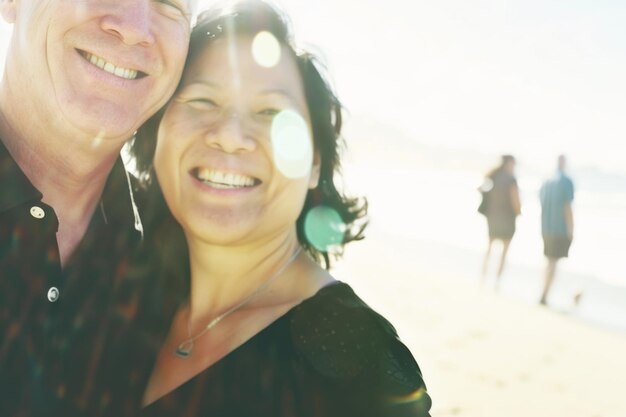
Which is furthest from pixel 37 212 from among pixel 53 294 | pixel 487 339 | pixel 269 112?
pixel 487 339

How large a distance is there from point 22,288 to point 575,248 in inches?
642

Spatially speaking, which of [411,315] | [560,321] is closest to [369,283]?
[411,315]

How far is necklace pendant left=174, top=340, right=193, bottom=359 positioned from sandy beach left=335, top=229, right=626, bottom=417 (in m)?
3.42

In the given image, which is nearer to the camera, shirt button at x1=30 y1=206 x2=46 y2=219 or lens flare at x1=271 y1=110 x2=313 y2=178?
shirt button at x1=30 y1=206 x2=46 y2=219

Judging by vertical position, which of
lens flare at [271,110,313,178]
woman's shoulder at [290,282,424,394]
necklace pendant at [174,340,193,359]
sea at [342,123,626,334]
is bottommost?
sea at [342,123,626,334]

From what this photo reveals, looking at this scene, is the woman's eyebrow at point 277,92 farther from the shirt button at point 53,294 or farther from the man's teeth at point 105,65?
the shirt button at point 53,294

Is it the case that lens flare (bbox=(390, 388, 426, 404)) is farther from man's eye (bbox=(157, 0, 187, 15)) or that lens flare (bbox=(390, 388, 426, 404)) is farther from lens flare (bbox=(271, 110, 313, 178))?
man's eye (bbox=(157, 0, 187, 15))

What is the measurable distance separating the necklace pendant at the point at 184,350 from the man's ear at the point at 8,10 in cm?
165

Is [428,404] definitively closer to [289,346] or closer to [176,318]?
[289,346]

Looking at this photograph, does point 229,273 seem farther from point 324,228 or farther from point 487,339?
point 487,339

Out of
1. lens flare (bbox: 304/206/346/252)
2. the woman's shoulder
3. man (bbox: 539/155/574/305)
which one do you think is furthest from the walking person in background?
the woman's shoulder

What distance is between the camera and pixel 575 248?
16.1 metres

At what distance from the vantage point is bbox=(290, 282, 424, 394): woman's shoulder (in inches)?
74.9

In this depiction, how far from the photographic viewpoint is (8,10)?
266cm
